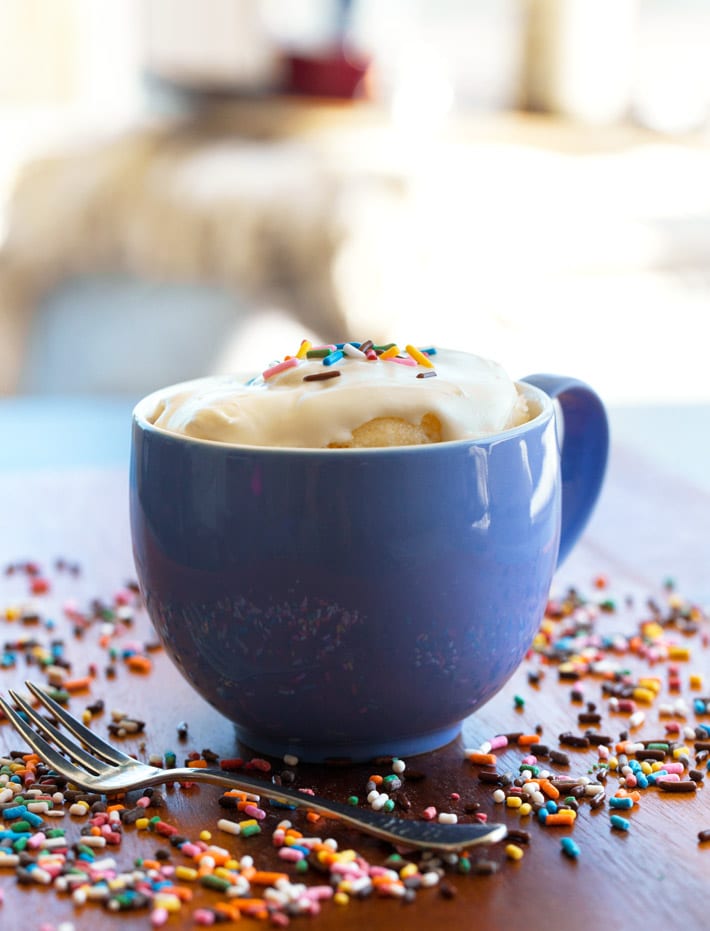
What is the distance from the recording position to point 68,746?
69 cm

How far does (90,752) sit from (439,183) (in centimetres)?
376

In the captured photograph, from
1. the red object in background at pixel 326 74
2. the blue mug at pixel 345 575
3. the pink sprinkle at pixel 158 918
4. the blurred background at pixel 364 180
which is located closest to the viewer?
the pink sprinkle at pixel 158 918

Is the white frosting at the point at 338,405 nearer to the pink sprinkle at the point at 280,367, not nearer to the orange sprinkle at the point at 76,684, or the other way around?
the pink sprinkle at the point at 280,367

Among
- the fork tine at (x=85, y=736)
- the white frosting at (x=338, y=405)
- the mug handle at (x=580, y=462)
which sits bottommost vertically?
the fork tine at (x=85, y=736)

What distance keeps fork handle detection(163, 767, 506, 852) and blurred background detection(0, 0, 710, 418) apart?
2.43 meters

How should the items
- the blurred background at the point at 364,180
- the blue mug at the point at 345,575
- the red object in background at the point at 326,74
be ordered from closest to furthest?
the blue mug at the point at 345,575
the blurred background at the point at 364,180
the red object in background at the point at 326,74

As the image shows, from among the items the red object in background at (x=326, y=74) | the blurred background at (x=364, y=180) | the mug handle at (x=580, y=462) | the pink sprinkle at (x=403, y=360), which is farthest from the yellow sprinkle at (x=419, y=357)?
the red object in background at (x=326, y=74)

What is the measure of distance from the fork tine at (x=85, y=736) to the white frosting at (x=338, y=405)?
7.4 inches

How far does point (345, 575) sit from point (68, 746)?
202mm

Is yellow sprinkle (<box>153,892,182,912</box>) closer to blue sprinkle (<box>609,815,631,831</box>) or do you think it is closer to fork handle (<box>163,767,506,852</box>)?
fork handle (<box>163,767,506,852</box>)

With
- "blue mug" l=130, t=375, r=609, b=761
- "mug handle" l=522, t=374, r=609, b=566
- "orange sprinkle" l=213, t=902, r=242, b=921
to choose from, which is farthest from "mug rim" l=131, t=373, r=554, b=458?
"orange sprinkle" l=213, t=902, r=242, b=921

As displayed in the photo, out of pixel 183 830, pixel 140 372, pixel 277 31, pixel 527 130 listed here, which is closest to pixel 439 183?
pixel 527 130

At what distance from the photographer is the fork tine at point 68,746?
0.68 m

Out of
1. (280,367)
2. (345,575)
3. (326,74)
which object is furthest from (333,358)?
(326,74)
